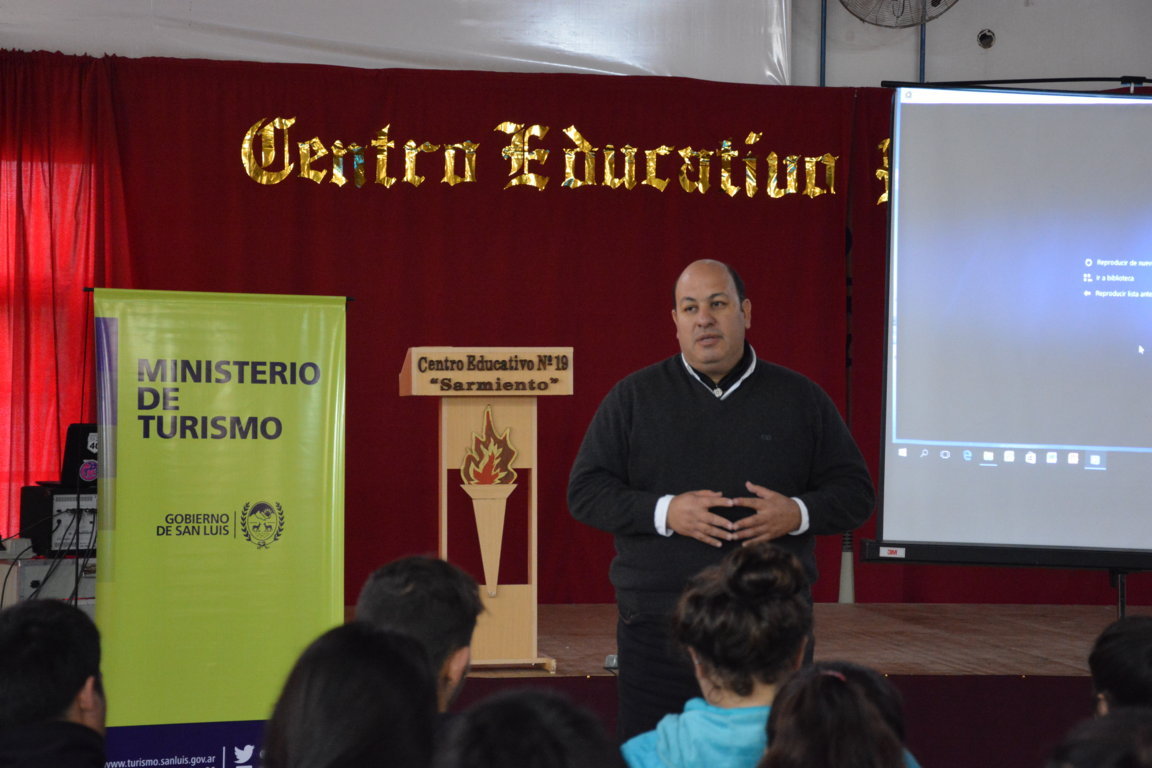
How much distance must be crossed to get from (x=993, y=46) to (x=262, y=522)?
4.85m

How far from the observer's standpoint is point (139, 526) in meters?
3.23

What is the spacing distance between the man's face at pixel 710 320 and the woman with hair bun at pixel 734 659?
1009 mm

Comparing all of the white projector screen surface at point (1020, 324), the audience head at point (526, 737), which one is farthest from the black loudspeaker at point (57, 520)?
the audience head at point (526, 737)

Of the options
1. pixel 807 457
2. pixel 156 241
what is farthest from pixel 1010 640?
pixel 156 241

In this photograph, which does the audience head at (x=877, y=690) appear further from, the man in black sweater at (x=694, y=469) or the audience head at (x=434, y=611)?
the man in black sweater at (x=694, y=469)

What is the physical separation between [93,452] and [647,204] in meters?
2.98

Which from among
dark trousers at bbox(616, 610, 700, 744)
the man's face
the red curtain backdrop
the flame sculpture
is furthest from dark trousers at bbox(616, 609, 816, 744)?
the red curtain backdrop

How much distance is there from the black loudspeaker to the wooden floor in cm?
157

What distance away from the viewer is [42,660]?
1604mm

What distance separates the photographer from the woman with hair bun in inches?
63.4

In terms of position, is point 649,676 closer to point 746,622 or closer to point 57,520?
point 746,622

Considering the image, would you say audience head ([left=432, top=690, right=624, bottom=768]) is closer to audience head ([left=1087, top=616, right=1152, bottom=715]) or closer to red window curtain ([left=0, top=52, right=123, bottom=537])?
audience head ([left=1087, top=616, right=1152, bottom=715])

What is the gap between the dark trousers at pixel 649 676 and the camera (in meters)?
2.58

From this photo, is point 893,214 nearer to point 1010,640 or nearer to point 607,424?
point 607,424
